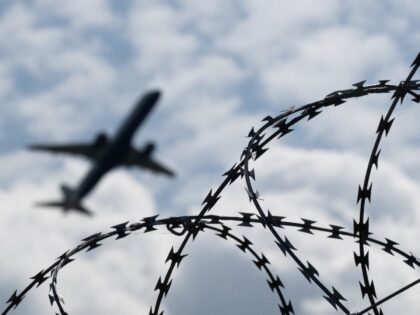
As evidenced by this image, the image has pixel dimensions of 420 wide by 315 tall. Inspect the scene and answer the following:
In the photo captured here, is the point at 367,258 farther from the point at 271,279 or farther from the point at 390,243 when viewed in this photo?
the point at 271,279

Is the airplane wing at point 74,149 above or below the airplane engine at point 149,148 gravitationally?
below

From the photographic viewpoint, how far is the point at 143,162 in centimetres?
6278

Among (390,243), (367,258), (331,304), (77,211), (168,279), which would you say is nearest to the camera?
(331,304)

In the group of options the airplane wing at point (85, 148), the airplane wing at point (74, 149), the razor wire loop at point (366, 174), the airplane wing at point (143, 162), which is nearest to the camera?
the razor wire loop at point (366, 174)

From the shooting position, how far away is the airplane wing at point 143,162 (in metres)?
62.5

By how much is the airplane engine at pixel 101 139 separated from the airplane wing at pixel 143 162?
9.66 feet

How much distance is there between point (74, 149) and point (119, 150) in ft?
12.4

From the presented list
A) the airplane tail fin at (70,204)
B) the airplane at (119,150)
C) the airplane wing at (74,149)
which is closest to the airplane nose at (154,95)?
the airplane at (119,150)

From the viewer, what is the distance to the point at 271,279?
10.5 meters

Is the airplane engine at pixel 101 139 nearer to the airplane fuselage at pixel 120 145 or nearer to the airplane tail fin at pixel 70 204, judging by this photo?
the airplane fuselage at pixel 120 145

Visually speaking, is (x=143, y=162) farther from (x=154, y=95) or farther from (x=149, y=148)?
(x=154, y=95)

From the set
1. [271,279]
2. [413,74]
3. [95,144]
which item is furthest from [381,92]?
[95,144]

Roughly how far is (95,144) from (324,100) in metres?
51.2

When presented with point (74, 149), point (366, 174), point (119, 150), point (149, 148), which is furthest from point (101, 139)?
point (366, 174)
